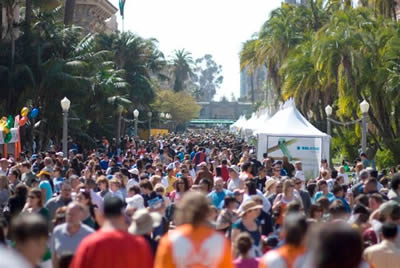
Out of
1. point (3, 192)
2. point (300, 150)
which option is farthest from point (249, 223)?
point (300, 150)

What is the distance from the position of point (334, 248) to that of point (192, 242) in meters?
2.24

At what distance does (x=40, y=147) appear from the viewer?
41.8m

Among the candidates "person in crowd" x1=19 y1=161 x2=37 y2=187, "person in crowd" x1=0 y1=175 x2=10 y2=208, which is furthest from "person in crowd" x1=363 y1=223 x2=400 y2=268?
"person in crowd" x1=19 y1=161 x2=37 y2=187

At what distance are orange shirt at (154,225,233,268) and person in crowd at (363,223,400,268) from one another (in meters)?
2.15

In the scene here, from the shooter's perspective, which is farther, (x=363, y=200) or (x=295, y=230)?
(x=363, y=200)

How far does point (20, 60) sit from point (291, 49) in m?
20.1

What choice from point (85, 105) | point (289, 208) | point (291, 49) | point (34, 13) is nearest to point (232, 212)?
point (289, 208)

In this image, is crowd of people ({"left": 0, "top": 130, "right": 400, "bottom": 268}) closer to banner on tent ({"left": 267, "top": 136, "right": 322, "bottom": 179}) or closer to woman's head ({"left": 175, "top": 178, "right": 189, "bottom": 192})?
woman's head ({"left": 175, "top": 178, "right": 189, "bottom": 192})

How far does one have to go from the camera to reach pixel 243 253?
7.64 meters

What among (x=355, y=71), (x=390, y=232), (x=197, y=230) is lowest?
(x=390, y=232)

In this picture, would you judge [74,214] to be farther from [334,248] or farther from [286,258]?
[334,248]

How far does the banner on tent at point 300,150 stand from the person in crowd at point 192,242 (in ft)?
66.0

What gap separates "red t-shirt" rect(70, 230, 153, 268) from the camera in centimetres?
578

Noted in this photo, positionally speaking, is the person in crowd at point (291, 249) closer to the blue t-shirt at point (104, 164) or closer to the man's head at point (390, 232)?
the man's head at point (390, 232)
